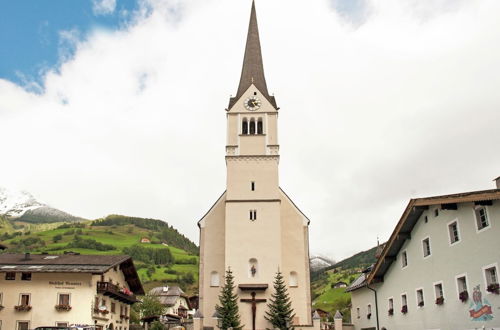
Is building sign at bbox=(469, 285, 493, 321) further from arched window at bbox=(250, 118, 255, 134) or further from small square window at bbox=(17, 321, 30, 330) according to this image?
small square window at bbox=(17, 321, 30, 330)

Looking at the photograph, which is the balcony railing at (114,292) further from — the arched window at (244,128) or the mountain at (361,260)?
the mountain at (361,260)

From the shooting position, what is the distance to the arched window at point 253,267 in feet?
132

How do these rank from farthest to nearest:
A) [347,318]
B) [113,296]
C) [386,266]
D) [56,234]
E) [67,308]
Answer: [56,234], [347,318], [113,296], [67,308], [386,266]

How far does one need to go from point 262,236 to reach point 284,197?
5.44m

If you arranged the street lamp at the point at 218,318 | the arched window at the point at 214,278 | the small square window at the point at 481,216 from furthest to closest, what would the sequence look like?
the arched window at the point at 214,278, the street lamp at the point at 218,318, the small square window at the point at 481,216

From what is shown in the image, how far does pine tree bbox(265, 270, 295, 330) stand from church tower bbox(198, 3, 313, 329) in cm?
57

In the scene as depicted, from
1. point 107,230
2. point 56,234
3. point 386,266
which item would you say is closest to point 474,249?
point 386,266

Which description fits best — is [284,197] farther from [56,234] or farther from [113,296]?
[56,234]

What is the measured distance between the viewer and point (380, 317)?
1288 inches

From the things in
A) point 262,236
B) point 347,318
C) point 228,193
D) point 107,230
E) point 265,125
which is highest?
point 107,230

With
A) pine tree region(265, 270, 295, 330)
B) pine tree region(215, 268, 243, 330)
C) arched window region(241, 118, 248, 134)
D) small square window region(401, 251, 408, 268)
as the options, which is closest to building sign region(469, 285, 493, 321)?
small square window region(401, 251, 408, 268)

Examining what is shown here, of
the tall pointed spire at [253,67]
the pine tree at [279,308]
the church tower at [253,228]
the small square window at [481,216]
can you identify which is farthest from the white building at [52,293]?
the small square window at [481,216]

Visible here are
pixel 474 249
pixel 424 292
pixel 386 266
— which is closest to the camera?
pixel 474 249

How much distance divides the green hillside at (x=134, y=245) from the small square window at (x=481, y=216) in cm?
9970
